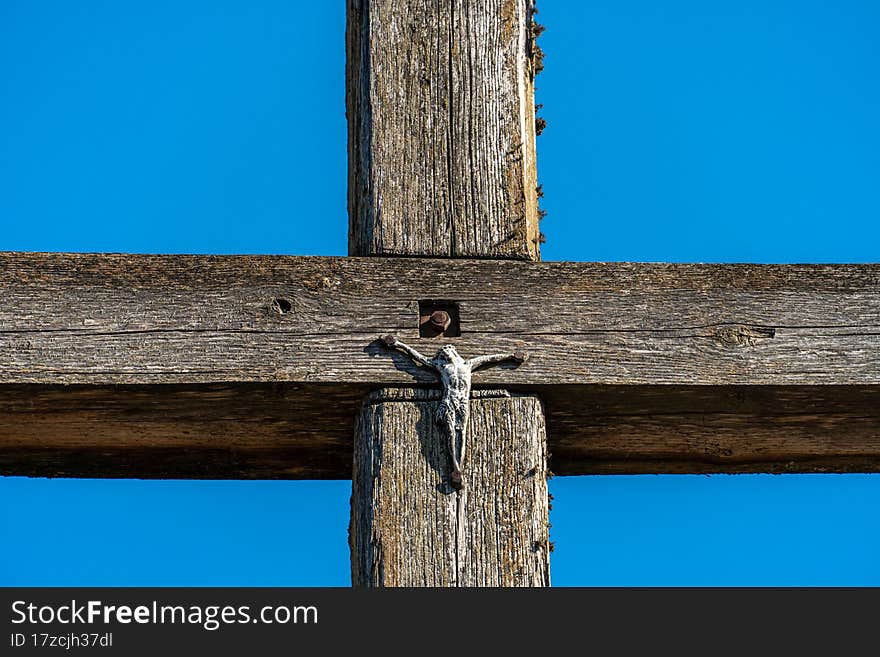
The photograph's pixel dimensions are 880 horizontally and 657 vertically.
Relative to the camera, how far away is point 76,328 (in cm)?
285

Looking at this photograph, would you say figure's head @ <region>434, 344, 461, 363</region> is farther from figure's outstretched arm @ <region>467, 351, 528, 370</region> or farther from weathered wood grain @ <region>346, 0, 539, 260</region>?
weathered wood grain @ <region>346, 0, 539, 260</region>

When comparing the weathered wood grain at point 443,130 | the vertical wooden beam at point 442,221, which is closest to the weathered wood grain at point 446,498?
the vertical wooden beam at point 442,221

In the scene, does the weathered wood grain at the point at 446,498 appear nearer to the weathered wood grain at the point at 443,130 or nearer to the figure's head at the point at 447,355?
the figure's head at the point at 447,355

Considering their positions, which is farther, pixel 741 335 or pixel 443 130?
pixel 443 130

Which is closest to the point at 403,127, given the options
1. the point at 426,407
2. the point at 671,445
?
the point at 426,407

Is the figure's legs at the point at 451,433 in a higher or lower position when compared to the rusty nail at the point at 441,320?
lower

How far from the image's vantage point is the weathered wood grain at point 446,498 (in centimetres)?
275

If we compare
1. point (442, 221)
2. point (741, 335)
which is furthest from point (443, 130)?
point (741, 335)

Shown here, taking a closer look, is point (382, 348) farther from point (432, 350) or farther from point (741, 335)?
point (741, 335)

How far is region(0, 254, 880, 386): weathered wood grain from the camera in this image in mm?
2840

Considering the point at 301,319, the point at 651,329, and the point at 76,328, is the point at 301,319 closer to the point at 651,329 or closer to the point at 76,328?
the point at 76,328

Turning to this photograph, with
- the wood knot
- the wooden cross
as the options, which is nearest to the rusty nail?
the wooden cross

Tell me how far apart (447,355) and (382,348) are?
0.38ft

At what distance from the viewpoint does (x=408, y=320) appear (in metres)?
2.89
